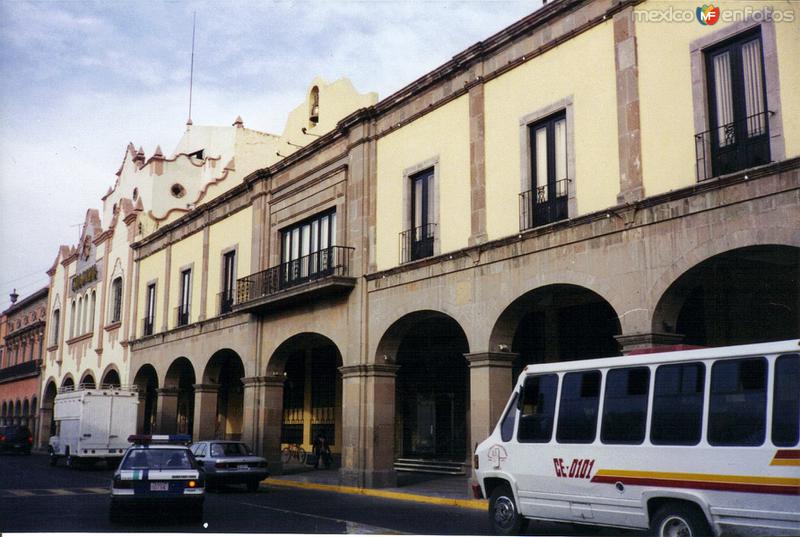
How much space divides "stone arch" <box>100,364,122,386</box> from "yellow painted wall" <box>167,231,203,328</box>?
7.31 m

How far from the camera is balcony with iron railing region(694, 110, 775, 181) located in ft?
42.8

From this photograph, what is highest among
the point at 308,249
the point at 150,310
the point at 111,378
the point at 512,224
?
the point at 308,249

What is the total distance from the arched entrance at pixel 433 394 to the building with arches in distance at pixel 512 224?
7 cm

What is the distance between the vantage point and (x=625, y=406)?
35.9ft

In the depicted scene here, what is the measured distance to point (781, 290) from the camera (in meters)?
16.9

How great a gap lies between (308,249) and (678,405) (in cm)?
1705

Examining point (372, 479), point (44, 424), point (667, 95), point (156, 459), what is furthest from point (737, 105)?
point (44, 424)

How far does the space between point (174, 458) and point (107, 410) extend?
17.7 metres

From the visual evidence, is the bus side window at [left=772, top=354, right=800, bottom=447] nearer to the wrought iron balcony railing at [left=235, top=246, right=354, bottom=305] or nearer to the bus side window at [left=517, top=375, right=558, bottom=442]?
the bus side window at [left=517, top=375, right=558, bottom=442]

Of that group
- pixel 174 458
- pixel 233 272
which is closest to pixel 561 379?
pixel 174 458

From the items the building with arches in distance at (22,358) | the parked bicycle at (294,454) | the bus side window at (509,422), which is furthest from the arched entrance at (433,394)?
the building with arches in distance at (22,358)

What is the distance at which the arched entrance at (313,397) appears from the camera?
31094 mm

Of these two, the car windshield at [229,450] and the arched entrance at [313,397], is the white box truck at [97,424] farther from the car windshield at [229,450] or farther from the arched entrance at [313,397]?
the car windshield at [229,450]

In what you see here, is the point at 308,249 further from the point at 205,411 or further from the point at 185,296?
the point at 185,296
